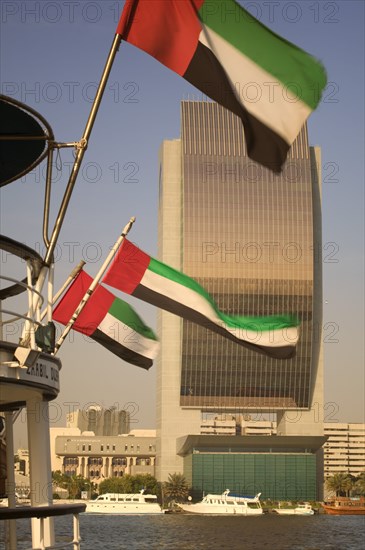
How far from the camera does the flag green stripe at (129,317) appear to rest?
23641 millimetres

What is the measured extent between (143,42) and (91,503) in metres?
169

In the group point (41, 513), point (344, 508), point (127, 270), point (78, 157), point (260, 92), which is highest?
point (260, 92)

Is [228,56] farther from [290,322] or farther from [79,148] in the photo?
[290,322]

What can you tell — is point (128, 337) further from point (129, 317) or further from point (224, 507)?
point (224, 507)

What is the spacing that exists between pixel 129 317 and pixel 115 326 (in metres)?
0.54

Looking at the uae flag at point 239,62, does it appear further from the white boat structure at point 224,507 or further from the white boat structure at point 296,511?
the white boat structure at point 296,511

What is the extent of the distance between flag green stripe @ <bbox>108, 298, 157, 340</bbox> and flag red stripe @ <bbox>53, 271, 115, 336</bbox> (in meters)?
0.15

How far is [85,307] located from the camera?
23.8m

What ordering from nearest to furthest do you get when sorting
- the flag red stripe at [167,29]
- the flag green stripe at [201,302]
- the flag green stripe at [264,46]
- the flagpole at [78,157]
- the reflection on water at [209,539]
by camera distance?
1. the flagpole at [78,157]
2. the flag green stripe at [264,46]
3. the flag red stripe at [167,29]
4. the flag green stripe at [201,302]
5. the reflection on water at [209,539]

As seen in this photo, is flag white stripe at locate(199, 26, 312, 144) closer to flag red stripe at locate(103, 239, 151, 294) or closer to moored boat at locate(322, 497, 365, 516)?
flag red stripe at locate(103, 239, 151, 294)

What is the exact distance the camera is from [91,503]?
588ft

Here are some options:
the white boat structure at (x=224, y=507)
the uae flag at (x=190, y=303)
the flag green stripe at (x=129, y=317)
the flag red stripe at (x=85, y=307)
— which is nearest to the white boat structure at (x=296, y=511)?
the white boat structure at (x=224, y=507)

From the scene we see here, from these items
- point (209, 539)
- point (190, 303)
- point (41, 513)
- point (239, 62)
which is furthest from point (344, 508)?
point (41, 513)

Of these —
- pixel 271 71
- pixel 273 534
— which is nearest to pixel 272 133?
pixel 271 71
